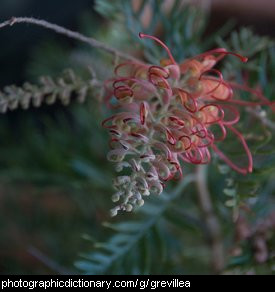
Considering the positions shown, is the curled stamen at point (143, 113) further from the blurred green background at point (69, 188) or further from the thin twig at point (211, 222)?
the thin twig at point (211, 222)

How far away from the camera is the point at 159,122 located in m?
0.48

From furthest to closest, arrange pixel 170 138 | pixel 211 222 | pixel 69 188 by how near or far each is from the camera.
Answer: pixel 69 188, pixel 211 222, pixel 170 138

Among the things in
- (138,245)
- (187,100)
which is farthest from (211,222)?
(187,100)

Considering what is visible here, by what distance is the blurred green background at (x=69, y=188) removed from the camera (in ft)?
2.55

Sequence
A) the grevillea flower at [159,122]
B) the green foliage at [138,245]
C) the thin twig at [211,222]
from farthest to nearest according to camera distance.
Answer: the thin twig at [211,222] → the green foliage at [138,245] → the grevillea flower at [159,122]

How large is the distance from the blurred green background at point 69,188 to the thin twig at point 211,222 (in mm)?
15

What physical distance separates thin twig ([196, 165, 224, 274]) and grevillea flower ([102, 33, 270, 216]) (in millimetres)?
230

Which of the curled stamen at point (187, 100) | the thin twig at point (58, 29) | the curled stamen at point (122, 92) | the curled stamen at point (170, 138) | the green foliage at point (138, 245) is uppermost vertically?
the thin twig at point (58, 29)

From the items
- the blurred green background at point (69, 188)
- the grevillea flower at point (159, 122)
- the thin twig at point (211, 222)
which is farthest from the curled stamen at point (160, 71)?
the thin twig at point (211, 222)

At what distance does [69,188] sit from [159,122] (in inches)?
17.3

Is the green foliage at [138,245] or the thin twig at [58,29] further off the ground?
the thin twig at [58,29]

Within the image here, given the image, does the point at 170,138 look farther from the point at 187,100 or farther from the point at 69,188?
the point at 69,188

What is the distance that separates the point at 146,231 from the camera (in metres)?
0.69

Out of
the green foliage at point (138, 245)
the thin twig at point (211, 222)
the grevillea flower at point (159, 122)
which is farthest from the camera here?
the thin twig at point (211, 222)
